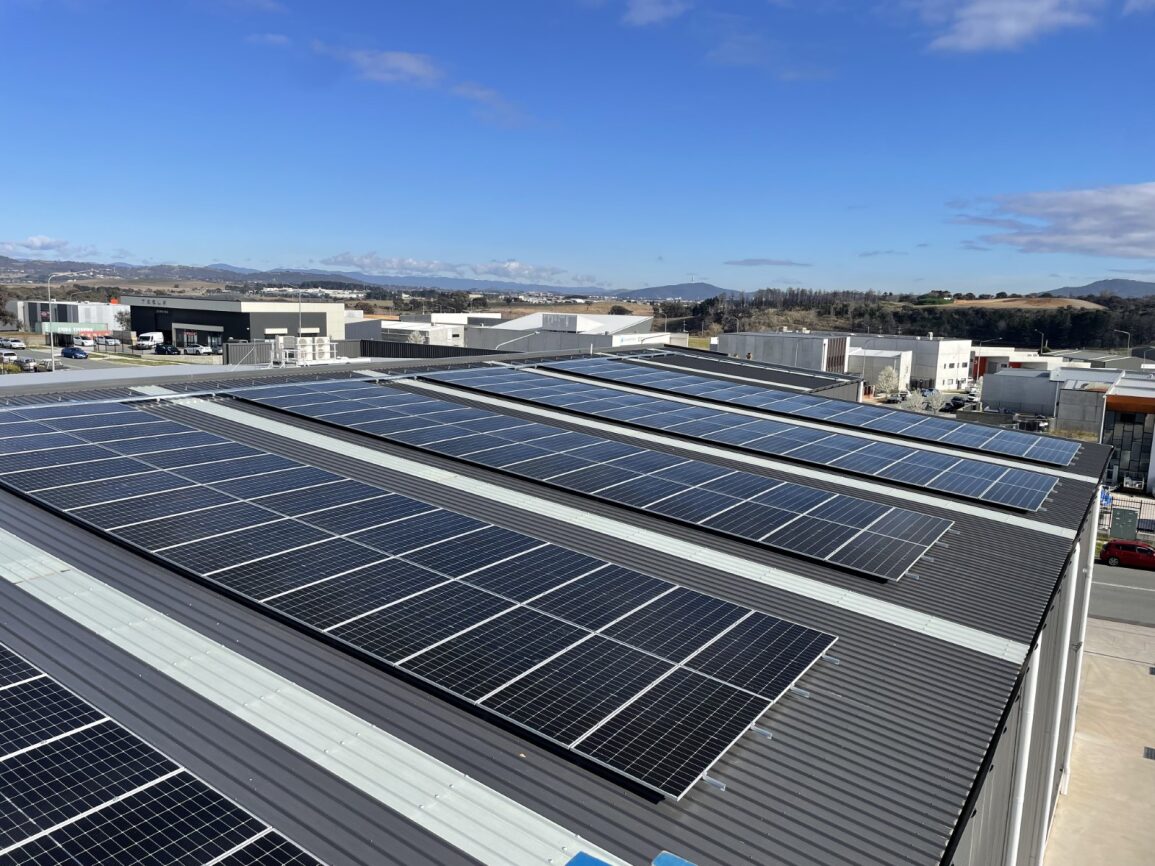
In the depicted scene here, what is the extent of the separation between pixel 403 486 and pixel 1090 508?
20.2 meters

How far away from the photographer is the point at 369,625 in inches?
434

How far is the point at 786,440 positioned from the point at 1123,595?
79.6 ft

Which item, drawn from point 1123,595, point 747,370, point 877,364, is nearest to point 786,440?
point 747,370

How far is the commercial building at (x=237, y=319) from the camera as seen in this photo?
95062 mm

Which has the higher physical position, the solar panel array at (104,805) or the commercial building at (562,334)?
the commercial building at (562,334)

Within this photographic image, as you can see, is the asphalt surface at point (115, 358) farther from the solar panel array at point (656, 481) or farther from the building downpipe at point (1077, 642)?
the building downpipe at point (1077, 642)

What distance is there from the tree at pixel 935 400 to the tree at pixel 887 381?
4.02m

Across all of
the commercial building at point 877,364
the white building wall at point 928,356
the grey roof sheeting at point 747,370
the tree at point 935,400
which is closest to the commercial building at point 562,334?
the grey roof sheeting at point 747,370

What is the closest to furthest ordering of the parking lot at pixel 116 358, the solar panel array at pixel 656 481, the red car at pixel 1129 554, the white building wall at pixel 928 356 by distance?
the solar panel array at pixel 656 481
the red car at pixel 1129 554
the parking lot at pixel 116 358
the white building wall at pixel 928 356

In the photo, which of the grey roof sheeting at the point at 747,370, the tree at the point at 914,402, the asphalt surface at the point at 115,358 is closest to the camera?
the grey roof sheeting at the point at 747,370

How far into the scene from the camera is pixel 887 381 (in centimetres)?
9244

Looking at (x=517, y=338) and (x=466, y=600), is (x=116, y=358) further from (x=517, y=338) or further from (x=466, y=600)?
(x=466, y=600)

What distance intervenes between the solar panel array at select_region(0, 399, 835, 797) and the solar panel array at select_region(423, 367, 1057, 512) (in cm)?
1209

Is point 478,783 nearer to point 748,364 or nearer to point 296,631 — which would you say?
point 296,631
